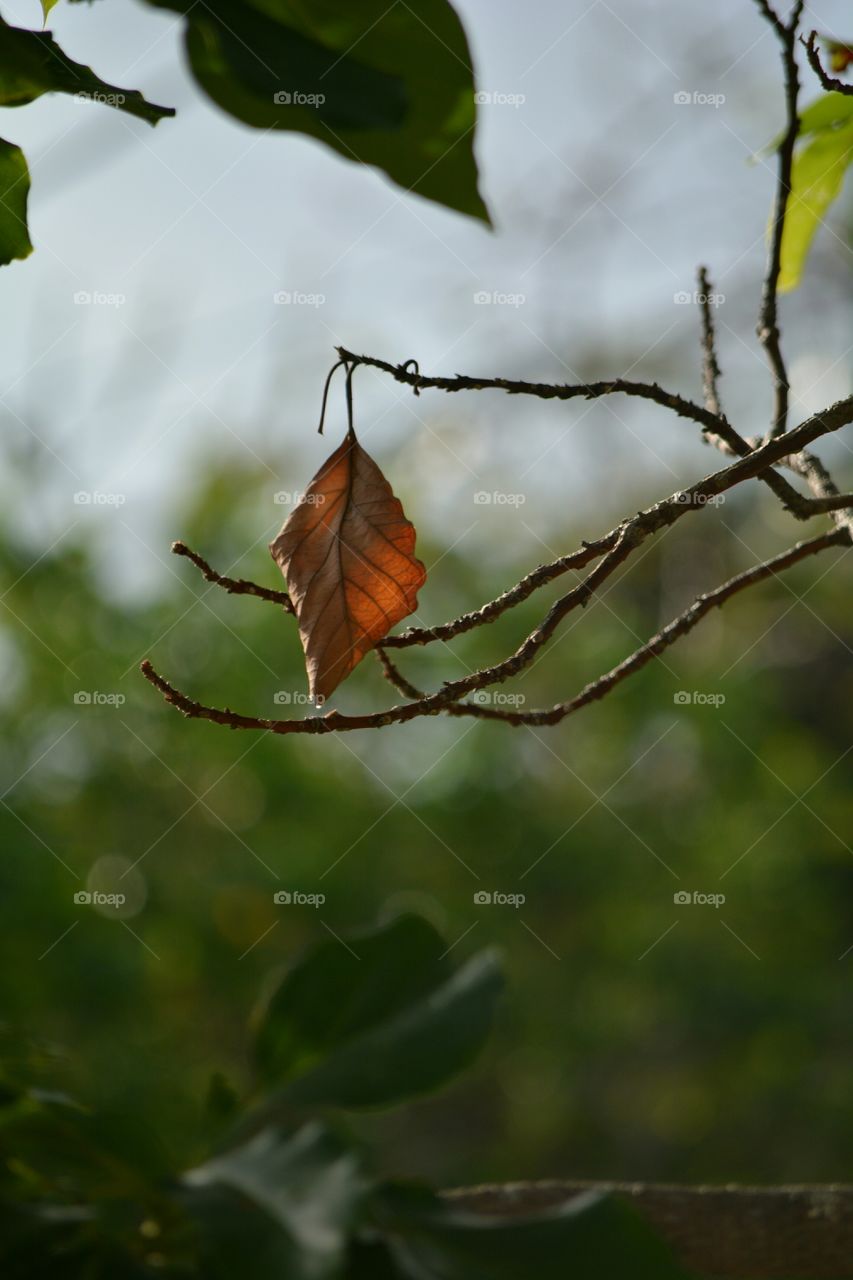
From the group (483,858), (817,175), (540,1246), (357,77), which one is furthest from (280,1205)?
(483,858)

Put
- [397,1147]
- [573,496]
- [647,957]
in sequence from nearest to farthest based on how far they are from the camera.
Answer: [647,957]
[397,1147]
[573,496]

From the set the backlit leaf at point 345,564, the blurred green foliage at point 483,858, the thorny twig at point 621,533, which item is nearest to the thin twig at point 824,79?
the thorny twig at point 621,533

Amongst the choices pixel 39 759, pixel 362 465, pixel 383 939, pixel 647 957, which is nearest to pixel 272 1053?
pixel 383 939

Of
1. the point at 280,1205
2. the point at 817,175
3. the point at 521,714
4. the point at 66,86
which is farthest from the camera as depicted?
the point at 817,175

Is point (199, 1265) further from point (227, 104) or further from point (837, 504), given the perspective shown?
point (837, 504)

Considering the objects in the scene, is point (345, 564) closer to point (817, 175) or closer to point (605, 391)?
point (605, 391)
